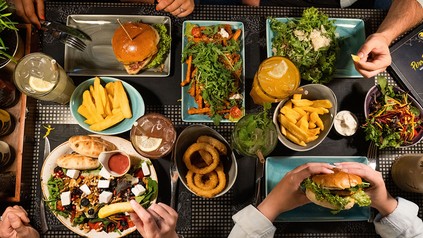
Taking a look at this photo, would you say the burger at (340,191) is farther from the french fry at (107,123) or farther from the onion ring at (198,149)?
the french fry at (107,123)

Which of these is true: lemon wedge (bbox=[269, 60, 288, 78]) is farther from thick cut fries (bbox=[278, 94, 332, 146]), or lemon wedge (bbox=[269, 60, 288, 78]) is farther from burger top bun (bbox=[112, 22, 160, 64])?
burger top bun (bbox=[112, 22, 160, 64])

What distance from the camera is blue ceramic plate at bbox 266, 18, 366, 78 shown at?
240 centimetres

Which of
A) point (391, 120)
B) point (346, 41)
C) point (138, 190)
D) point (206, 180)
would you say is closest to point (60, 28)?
point (138, 190)

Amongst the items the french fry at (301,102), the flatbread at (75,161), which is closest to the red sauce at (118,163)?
the flatbread at (75,161)

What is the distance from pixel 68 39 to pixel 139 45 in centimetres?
45

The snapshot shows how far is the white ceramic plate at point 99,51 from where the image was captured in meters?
2.37

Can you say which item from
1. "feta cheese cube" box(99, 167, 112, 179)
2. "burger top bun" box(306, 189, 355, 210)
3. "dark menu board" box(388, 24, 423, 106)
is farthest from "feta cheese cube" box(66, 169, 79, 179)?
"dark menu board" box(388, 24, 423, 106)

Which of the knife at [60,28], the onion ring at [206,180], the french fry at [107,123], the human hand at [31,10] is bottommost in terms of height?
the onion ring at [206,180]

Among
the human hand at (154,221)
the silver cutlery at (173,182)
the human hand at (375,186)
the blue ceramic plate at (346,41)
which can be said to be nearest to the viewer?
the human hand at (154,221)

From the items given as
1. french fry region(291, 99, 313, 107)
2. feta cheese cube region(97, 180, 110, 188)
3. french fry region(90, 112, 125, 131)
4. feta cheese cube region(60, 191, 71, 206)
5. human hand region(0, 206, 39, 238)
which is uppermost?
french fry region(291, 99, 313, 107)

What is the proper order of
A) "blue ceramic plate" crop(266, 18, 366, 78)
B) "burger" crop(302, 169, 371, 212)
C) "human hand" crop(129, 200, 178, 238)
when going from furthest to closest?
"blue ceramic plate" crop(266, 18, 366, 78) < "burger" crop(302, 169, 371, 212) < "human hand" crop(129, 200, 178, 238)

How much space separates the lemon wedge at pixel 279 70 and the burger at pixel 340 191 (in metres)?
0.59

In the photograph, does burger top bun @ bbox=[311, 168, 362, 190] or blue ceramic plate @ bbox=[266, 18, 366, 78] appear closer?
burger top bun @ bbox=[311, 168, 362, 190]

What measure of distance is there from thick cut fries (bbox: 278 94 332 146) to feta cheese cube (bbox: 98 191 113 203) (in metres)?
1.05
